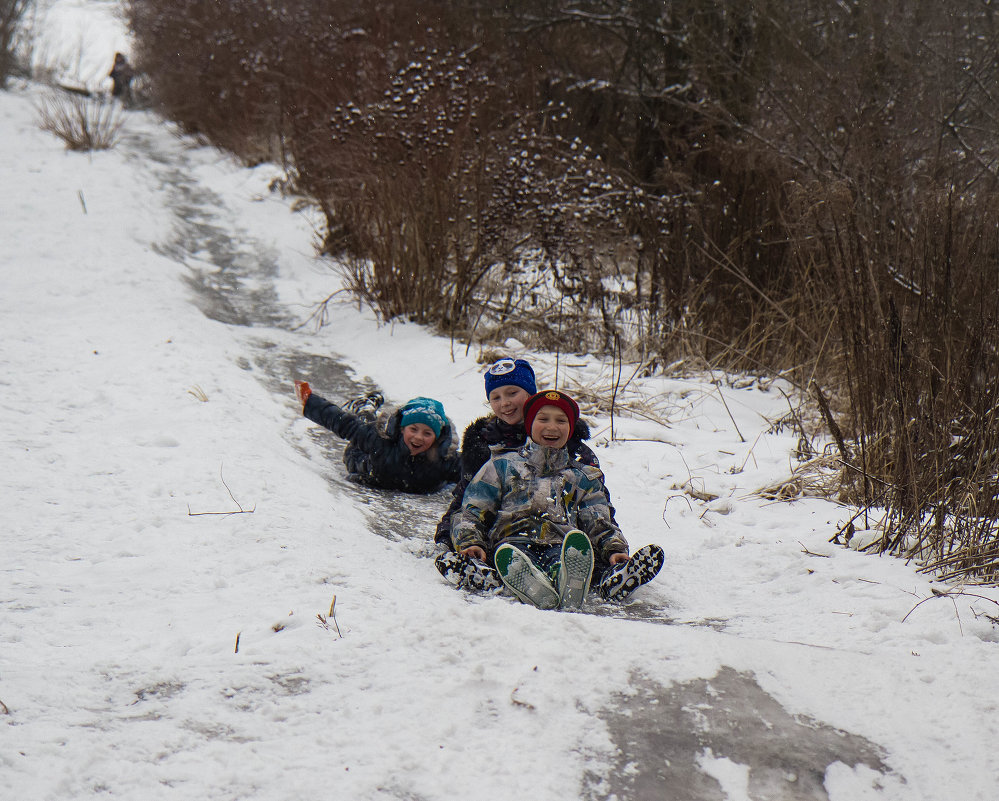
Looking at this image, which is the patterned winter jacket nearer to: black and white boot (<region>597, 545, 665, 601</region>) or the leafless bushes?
black and white boot (<region>597, 545, 665, 601</region>)

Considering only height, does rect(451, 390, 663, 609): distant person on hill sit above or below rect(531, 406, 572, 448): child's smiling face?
below

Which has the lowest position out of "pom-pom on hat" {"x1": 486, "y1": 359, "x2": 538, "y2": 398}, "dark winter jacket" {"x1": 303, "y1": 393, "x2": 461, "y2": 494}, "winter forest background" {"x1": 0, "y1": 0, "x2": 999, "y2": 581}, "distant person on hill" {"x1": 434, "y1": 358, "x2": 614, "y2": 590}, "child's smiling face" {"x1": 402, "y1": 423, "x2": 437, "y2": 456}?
"dark winter jacket" {"x1": 303, "y1": 393, "x2": 461, "y2": 494}

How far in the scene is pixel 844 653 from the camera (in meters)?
2.44

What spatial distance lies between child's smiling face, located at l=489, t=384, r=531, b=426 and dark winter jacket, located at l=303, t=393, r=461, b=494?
0.50m

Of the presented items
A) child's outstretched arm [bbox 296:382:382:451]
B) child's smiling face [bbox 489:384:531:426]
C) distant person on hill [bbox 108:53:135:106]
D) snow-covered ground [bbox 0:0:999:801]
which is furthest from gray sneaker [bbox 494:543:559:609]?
distant person on hill [bbox 108:53:135:106]

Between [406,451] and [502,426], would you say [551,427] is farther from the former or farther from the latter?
[406,451]

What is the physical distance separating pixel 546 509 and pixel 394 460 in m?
1.07

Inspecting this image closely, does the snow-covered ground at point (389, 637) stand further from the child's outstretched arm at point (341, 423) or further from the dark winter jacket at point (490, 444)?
the dark winter jacket at point (490, 444)

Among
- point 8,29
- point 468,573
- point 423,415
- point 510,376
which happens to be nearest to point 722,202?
point 510,376

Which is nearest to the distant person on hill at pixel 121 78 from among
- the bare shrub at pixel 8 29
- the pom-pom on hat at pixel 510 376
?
the bare shrub at pixel 8 29

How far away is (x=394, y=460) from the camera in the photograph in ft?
13.7

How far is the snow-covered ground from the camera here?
188cm

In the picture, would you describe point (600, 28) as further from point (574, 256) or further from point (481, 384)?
point (481, 384)

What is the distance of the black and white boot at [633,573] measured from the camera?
3021 millimetres
